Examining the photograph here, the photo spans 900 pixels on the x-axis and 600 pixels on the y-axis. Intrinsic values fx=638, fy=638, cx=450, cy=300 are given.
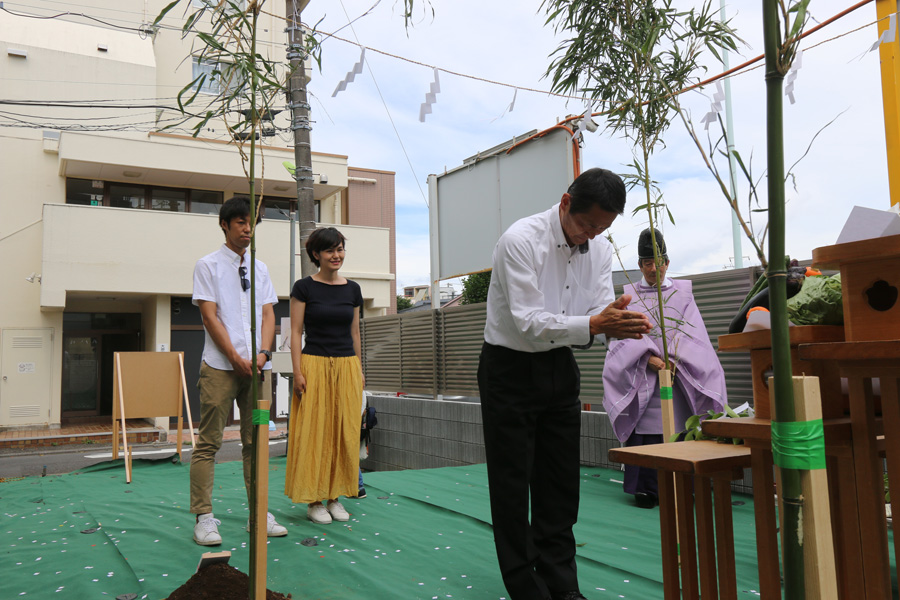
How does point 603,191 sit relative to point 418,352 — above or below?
above

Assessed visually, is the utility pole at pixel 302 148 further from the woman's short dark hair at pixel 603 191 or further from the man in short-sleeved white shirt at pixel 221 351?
the woman's short dark hair at pixel 603 191

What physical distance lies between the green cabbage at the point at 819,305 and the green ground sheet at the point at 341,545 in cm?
141

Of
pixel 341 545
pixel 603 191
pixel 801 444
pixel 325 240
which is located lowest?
pixel 341 545

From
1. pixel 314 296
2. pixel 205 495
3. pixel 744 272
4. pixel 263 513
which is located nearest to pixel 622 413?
pixel 744 272

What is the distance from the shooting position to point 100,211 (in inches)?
558

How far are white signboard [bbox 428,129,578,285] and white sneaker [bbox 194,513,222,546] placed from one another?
4.69 meters

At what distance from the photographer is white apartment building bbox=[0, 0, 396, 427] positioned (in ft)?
46.4

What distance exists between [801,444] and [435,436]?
638cm

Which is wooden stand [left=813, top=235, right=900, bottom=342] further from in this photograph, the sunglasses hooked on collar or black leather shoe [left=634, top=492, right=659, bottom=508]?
black leather shoe [left=634, top=492, right=659, bottom=508]

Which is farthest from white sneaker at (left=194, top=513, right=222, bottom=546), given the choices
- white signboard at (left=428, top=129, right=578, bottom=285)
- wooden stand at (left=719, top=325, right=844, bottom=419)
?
white signboard at (left=428, top=129, right=578, bottom=285)

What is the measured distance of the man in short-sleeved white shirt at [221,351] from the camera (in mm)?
3139

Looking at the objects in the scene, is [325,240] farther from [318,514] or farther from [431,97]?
[431,97]

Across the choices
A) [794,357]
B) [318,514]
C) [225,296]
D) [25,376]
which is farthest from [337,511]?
[25,376]

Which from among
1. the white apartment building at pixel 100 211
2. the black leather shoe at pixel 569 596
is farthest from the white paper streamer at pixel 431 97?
the white apartment building at pixel 100 211
